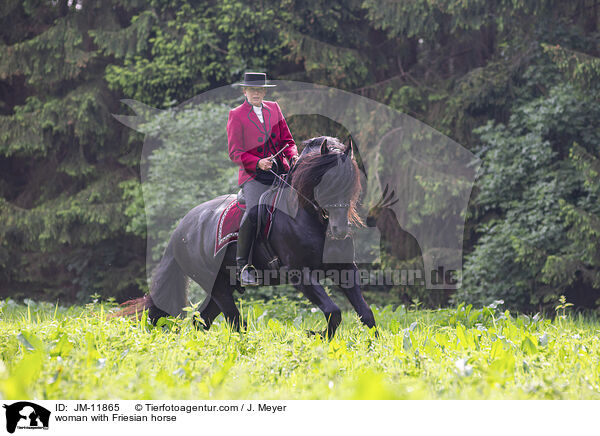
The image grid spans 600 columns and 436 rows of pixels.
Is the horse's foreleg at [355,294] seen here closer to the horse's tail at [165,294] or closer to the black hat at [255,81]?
the black hat at [255,81]

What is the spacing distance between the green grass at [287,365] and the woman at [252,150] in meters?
0.86

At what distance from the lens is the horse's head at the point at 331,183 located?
19.5 feet

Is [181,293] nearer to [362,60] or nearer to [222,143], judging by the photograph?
[222,143]

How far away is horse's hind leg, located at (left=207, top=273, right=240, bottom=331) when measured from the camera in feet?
24.3

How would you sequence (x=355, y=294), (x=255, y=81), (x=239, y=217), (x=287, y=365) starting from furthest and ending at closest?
(x=239, y=217) < (x=255, y=81) < (x=355, y=294) < (x=287, y=365)

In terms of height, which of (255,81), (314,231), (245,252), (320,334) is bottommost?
(320,334)

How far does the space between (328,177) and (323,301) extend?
43.5 inches

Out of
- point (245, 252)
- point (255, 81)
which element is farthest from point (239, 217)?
Result: point (255, 81)

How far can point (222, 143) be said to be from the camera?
578 inches

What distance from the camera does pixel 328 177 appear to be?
5.99 meters

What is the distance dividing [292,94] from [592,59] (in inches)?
259
